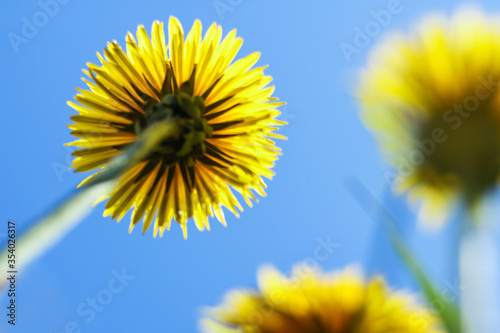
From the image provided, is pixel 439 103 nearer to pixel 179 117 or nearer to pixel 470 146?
pixel 470 146

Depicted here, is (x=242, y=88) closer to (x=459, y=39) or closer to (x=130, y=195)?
(x=130, y=195)

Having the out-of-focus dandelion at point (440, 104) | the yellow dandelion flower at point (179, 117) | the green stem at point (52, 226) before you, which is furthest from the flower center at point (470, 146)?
the green stem at point (52, 226)

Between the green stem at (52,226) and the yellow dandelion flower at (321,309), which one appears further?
the yellow dandelion flower at (321,309)

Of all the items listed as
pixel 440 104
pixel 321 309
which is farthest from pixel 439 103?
pixel 321 309

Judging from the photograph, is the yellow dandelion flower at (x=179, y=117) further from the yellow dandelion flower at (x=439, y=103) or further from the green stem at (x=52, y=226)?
the green stem at (x=52, y=226)

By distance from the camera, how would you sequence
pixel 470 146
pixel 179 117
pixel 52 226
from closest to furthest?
pixel 52 226 → pixel 470 146 → pixel 179 117

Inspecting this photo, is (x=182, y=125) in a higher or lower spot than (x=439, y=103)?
higher
